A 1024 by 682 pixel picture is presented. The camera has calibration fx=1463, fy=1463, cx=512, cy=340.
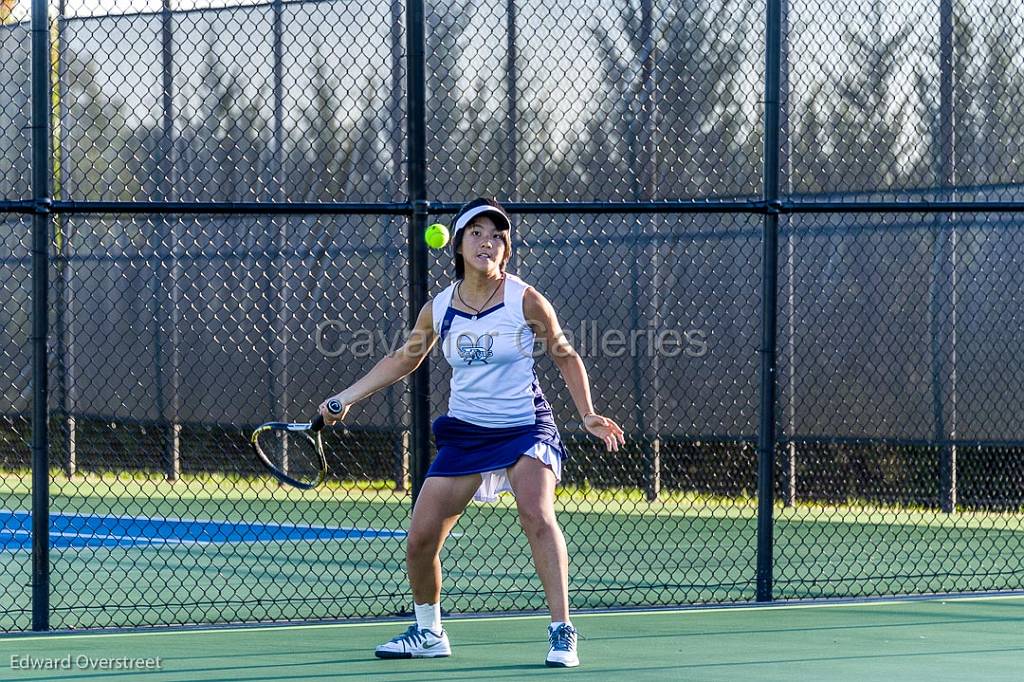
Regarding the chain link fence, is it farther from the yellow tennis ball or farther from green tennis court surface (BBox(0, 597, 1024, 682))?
the yellow tennis ball

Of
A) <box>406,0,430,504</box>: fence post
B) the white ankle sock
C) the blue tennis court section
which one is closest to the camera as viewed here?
the white ankle sock

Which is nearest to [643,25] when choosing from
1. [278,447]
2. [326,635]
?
[278,447]

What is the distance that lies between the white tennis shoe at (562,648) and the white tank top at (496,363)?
67 centimetres

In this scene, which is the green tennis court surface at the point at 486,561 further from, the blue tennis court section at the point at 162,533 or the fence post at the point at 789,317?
the fence post at the point at 789,317

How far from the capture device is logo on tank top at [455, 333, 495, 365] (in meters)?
4.67

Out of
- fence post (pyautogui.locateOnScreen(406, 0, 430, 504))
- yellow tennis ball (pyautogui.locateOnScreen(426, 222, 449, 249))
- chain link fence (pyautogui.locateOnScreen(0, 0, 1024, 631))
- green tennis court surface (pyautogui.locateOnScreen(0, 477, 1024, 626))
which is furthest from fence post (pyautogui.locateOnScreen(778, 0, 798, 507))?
yellow tennis ball (pyautogui.locateOnScreen(426, 222, 449, 249))

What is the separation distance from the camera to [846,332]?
9.40 m

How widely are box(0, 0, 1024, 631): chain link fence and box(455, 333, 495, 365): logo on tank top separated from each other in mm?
3304

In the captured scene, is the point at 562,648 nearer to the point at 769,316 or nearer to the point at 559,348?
the point at 559,348

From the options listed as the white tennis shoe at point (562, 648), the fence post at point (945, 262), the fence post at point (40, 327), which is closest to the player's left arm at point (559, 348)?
the white tennis shoe at point (562, 648)

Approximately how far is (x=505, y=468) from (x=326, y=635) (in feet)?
3.80

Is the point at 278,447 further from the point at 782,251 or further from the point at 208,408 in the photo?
the point at 782,251

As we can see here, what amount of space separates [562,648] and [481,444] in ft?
2.27

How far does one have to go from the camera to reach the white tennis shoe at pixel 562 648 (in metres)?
4.61
